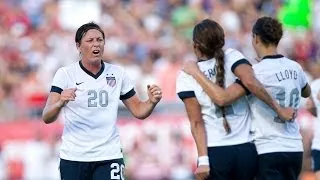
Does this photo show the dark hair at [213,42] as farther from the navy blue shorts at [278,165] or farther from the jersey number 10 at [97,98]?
the jersey number 10 at [97,98]

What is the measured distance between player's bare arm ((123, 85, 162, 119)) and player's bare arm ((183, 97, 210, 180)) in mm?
313

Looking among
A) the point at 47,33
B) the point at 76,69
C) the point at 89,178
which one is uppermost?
the point at 47,33

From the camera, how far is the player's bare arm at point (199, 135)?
8.64 meters

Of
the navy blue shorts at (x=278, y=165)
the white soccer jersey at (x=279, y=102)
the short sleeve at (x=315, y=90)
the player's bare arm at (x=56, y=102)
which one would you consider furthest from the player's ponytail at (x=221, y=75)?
the short sleeve at (x=315, y=90)

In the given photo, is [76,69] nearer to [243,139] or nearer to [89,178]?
[89,178]

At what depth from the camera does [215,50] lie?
8.80m

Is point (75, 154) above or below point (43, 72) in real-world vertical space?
below

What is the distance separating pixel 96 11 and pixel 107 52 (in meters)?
1.08

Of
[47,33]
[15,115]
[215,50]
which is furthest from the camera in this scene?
[47,33]

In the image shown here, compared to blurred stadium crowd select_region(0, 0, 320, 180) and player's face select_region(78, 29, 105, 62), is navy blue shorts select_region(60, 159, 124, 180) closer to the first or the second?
player's face select_region(78, 29, 105, 62)

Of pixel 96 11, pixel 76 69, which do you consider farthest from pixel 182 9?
pixel 76 69

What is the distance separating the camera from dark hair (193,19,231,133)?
8.71m

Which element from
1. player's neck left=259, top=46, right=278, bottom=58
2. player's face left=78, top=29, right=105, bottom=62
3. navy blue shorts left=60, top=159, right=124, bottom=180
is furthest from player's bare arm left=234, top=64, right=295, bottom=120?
navy blue shorts left=60, top=159, right=124, bottom=180

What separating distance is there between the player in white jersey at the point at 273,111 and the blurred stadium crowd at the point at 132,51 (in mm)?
8075
